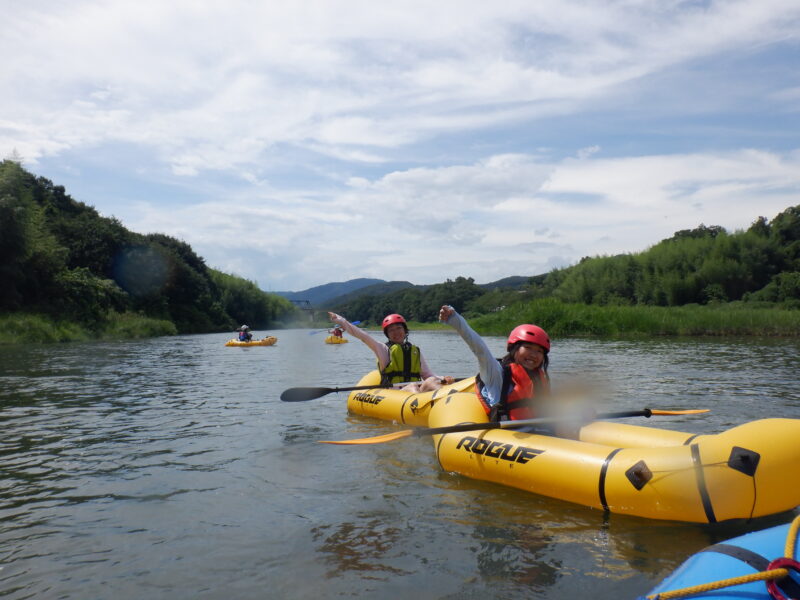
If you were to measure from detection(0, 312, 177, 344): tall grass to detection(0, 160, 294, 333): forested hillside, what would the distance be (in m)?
0.44

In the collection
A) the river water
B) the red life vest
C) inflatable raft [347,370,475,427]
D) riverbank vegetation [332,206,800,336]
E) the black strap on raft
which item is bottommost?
the river water

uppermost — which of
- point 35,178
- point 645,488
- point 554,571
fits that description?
point 35,178

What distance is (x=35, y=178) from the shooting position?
3828cm

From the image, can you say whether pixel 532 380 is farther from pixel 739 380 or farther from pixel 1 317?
pixel 1 317

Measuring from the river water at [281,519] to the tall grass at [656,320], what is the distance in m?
16.8

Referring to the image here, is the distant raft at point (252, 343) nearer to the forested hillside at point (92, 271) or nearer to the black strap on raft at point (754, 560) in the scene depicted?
the forested hillside at point (92, 271)

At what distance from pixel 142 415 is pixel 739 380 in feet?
31.2

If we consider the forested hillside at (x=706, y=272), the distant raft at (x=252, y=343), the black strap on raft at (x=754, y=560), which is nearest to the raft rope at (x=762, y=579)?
the black strap on raft at (x=754, y=560)

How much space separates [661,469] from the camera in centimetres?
380

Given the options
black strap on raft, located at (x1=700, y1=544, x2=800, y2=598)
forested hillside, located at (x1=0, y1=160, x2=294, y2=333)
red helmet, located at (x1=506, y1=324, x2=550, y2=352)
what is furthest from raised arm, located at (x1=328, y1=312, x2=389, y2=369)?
forested hillside, located at (x1=0, y1=160, x2=294, y2=333)

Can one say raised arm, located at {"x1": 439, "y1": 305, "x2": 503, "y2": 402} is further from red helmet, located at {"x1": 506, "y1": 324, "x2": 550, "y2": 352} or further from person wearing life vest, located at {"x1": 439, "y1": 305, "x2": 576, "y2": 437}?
red helmet, located at {"x1": 506, "y1": 324, "x2": 550, "y2": 352}

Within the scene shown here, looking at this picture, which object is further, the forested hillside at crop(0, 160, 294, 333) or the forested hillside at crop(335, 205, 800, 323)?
the forested hillside at crop(335, 205, 800, 323)

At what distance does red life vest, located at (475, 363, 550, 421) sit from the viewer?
5.10 metres

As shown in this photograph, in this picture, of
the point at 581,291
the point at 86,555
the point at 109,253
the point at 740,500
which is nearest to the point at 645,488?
the point at 740,500
